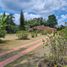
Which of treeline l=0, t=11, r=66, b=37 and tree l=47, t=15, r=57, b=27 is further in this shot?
tree l=47, t=15, r=57, b=27

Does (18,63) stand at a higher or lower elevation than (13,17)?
lower

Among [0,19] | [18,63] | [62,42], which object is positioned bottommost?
[18,63]

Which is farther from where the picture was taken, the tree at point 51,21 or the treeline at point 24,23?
the tree at point 51,21

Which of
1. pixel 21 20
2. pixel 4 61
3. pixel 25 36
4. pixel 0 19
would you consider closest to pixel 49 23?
pixel 21 20

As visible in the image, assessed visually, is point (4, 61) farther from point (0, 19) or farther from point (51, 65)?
point (0, 19)

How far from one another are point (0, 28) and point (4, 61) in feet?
37.4

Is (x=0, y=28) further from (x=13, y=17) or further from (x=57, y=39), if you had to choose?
(x=13, y=17)

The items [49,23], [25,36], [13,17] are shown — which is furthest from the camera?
[49,23]

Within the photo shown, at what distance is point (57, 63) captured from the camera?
29.7 feet

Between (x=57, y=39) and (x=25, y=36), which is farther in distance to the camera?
(x=25, y=36)

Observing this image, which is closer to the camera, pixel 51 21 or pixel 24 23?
pixel 24 23

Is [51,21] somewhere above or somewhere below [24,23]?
above

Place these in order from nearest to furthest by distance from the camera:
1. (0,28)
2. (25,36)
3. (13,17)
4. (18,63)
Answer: (18,63) → (0,28) → (25,36) → (13,17)

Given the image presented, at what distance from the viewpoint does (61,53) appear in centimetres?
930
